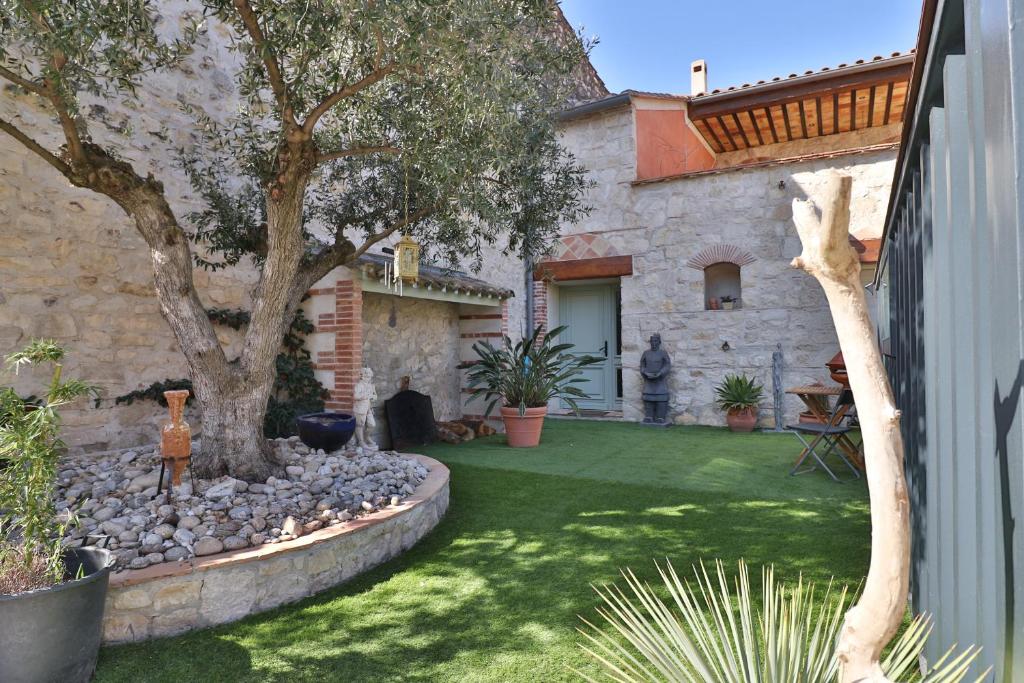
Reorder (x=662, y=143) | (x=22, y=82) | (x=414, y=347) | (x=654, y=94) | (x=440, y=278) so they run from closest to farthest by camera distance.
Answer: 1. (x=22, y=82)
2. (x=440, y=278)
3. (x=414, y=347)
4. (x=654, y=94)
5. (x=662, y=143)

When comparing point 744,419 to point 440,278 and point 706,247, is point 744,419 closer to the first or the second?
point 706,247

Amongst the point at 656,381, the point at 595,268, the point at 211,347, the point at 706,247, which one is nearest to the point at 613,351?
the point at 656,381

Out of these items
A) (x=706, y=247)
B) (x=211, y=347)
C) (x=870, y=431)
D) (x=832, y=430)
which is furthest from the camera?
(x=706, y=247)

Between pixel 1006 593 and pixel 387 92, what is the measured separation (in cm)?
472

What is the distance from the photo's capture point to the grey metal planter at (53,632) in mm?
2031

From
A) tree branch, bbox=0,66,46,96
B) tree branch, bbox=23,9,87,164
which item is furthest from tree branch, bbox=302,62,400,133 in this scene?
tree branch, bbox=0,66,46,96

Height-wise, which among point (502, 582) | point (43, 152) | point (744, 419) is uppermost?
point (43, 152)

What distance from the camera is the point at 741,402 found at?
28.3 ft

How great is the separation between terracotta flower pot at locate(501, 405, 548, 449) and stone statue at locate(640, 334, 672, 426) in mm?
2850

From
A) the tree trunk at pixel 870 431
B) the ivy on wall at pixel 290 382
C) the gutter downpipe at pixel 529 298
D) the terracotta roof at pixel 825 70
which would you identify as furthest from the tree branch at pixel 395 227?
the terracotta roof at pixel 825 70

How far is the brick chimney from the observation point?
12.6 m

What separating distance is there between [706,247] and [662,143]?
8.01 ft

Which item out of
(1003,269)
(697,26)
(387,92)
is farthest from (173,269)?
(697,26)

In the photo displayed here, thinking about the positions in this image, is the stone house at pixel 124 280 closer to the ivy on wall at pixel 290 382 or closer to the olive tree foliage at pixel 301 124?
the ivy on wall at pixel 290 382
